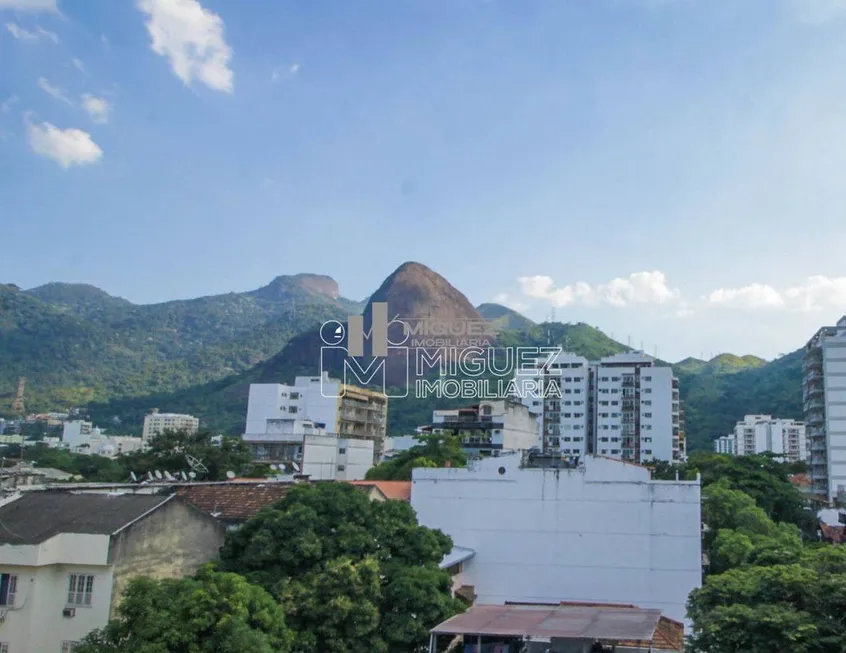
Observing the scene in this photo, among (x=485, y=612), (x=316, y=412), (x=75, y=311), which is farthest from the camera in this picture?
(x=75, y=311)

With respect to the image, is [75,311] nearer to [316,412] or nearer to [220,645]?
[316,412]

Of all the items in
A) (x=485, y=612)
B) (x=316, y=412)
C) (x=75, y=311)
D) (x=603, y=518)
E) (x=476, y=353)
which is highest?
(x=75, y=311)

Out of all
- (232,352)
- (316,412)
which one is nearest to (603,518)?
(316,412)

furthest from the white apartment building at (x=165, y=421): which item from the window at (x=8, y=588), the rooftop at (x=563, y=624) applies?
the rooftop at (x=563, y=624)

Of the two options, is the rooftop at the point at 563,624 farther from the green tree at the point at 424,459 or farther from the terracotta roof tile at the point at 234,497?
the green tree at the point at 424,459

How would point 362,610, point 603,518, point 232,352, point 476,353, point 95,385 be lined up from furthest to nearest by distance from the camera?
point 232,352 < point 95,385 < point 476,353 < point 603,518 < point 362,610

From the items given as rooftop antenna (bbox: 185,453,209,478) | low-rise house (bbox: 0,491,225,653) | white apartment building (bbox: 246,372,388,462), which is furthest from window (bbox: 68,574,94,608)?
white apartment building (bbox: 246,372,388,462)

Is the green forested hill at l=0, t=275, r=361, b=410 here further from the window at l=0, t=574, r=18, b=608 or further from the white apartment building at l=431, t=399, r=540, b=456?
the window at l=0, t=574, r=18, b=608
